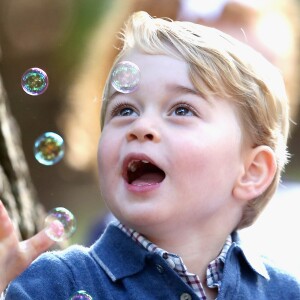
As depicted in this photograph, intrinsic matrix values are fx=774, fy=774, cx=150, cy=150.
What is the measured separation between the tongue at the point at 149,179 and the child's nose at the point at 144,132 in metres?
0.10

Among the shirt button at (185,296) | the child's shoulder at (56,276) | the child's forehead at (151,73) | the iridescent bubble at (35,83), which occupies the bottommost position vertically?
the child's shoulder at (56,276)

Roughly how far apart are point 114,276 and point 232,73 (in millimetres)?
616

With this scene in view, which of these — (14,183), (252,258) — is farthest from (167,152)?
(14,183)

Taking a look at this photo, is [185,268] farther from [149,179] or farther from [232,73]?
[232,73]

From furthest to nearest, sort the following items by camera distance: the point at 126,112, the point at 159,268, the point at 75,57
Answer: the point at 75,57 → the point at 126,112 → the point at 159,268

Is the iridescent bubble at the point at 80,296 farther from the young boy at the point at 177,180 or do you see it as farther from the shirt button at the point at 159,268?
the shirt button at the point at 159,268

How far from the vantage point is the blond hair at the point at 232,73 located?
1.99 m

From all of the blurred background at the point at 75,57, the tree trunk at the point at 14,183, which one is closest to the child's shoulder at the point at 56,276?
the tree trunk at the point at 14,183

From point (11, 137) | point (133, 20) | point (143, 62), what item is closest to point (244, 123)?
point (143, 62)

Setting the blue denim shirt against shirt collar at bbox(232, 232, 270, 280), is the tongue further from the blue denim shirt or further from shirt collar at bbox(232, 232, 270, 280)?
shirt collar at bbox(232, 232, 270, 280)

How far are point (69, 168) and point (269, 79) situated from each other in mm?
3521

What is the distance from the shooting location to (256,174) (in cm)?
209

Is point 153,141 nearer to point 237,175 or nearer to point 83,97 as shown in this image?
point 237,175

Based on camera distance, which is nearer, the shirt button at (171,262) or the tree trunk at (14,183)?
the shirt button at (171,262)
